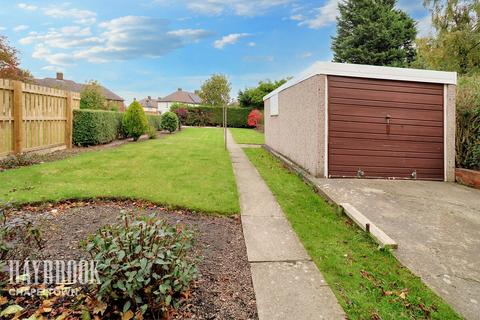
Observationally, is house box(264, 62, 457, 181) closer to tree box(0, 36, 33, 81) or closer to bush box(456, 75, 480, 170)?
bush box(456, 75, 480, 170)

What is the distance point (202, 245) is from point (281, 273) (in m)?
0.98

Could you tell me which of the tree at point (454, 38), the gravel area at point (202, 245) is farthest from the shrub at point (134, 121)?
the tree at point (454, 38)

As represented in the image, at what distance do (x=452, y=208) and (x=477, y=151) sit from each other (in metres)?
2.95

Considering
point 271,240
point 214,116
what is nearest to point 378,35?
point 214,116

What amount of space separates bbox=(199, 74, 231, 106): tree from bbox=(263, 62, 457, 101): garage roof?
138ft

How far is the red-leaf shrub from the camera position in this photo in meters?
28.5

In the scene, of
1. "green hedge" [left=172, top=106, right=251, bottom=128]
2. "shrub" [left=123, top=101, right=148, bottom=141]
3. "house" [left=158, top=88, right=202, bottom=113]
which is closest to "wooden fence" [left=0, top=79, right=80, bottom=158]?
"shrub" [left=123, top=101, right=148, bottom=141]

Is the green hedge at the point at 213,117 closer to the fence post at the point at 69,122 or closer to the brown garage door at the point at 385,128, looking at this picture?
the fence post at the point at 69,122

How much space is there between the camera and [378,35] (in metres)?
22.7

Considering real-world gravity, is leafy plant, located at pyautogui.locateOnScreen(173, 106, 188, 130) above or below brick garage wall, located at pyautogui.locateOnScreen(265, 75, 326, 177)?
above

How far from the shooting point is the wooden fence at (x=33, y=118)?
24.4ft

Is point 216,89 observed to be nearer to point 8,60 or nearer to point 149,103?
point 8,60

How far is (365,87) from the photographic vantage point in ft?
22.3

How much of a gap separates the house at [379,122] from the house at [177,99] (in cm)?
6374
